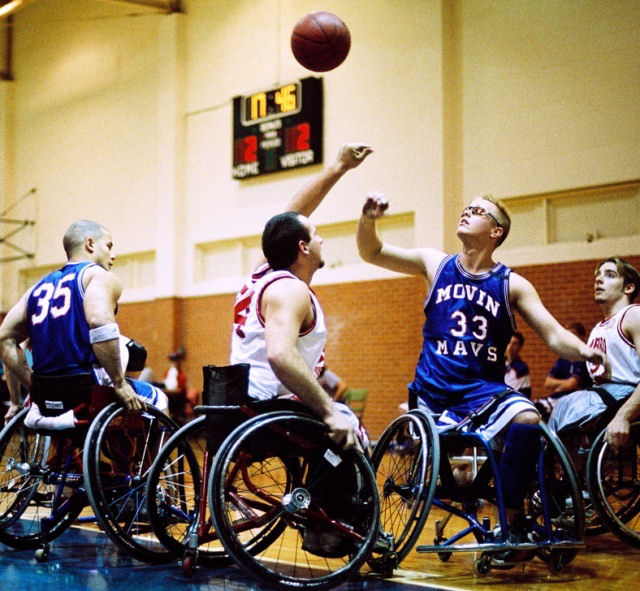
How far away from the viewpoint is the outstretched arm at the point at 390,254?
374cm

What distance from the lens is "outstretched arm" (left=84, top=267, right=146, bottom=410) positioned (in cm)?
366

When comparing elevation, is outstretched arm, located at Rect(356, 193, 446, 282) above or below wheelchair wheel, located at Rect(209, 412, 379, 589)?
above

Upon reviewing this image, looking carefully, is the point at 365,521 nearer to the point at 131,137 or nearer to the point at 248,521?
the point at 248,521

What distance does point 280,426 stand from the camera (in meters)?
3.01

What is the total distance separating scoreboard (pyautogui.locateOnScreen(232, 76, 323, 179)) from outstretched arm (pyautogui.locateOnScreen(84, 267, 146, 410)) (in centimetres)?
776

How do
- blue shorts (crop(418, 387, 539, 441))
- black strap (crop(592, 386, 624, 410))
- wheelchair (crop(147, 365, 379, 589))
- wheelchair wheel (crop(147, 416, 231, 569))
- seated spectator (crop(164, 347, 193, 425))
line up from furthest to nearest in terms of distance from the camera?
seated spectator (crop(164, 347, 193, 425)), black strap (crop(592, 386, 624, 410)), blue shorts (crop(418, 387, 539, 441)), wheelchair wheel (crop(147, 416, 231, 569)), wheelchair (crop(147, 365, 379, 589))

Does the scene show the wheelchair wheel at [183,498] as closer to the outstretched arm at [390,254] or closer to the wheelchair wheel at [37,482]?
the wheelchair wheel at [37,482]

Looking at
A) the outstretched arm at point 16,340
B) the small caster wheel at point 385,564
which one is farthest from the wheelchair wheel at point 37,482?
the small caster wheel at point 385,564

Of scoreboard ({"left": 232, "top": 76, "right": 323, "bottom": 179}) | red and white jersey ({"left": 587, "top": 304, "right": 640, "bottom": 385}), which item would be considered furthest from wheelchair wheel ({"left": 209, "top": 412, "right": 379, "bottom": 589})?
scoreboard ({"left": 232, "top": 76, "right": 323, "bottom": 179})

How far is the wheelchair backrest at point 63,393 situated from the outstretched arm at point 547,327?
1.85m

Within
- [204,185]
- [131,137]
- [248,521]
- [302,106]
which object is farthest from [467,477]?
[131,137]

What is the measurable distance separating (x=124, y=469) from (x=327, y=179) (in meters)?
1.53

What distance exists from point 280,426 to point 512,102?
297 inches

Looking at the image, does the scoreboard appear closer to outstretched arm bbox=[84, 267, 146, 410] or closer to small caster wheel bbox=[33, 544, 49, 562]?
outstretched arm bbox=[84, 267, 146, 410]
